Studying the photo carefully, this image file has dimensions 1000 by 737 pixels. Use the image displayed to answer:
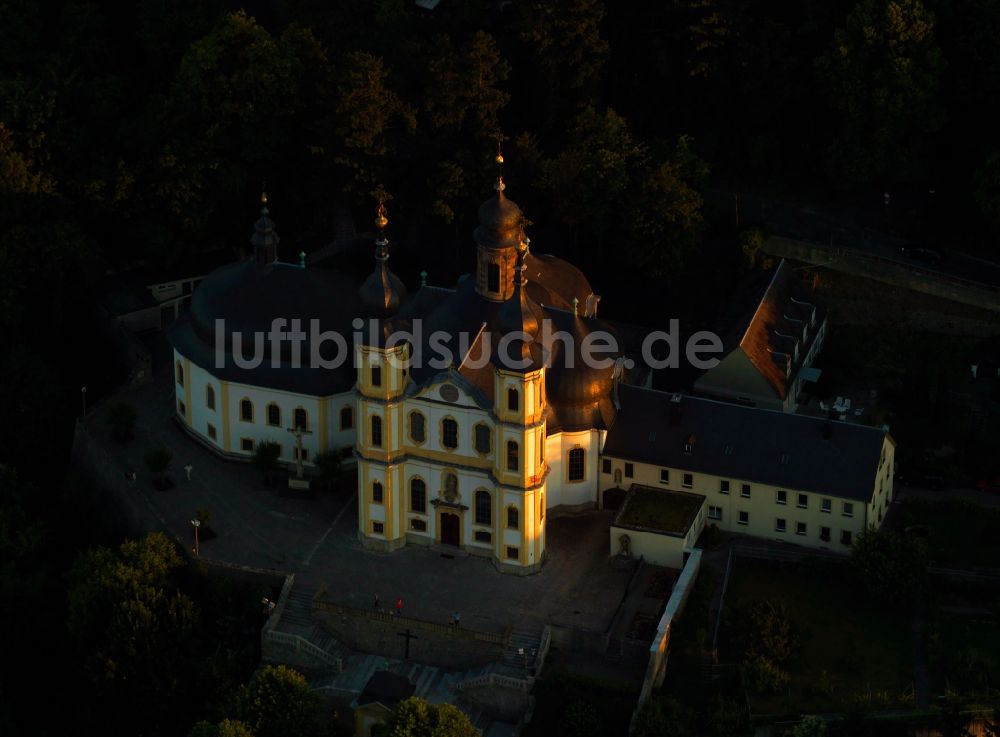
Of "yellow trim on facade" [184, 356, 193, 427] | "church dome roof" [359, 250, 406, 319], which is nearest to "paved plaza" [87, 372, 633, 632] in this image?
"yellow trim on facade" [184, 356, 193, 427]

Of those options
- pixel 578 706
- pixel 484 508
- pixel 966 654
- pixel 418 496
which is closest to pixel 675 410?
pixel 484 508

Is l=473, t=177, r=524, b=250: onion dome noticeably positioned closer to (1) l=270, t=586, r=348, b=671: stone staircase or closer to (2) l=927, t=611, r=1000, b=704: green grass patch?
(1) l=270, t=586, r=348, b=671: stone staircase

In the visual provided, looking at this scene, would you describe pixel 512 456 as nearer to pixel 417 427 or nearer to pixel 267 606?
pixel 417 427

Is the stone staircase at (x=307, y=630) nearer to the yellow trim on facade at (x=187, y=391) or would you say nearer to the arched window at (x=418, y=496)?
the arched window at (x=418, y=496)

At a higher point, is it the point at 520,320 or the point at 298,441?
the point at 520,320

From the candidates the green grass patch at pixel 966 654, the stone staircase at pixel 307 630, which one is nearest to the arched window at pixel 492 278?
the stone staircase at pixel 307 630

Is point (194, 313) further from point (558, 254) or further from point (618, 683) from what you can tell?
point (618, 683)
